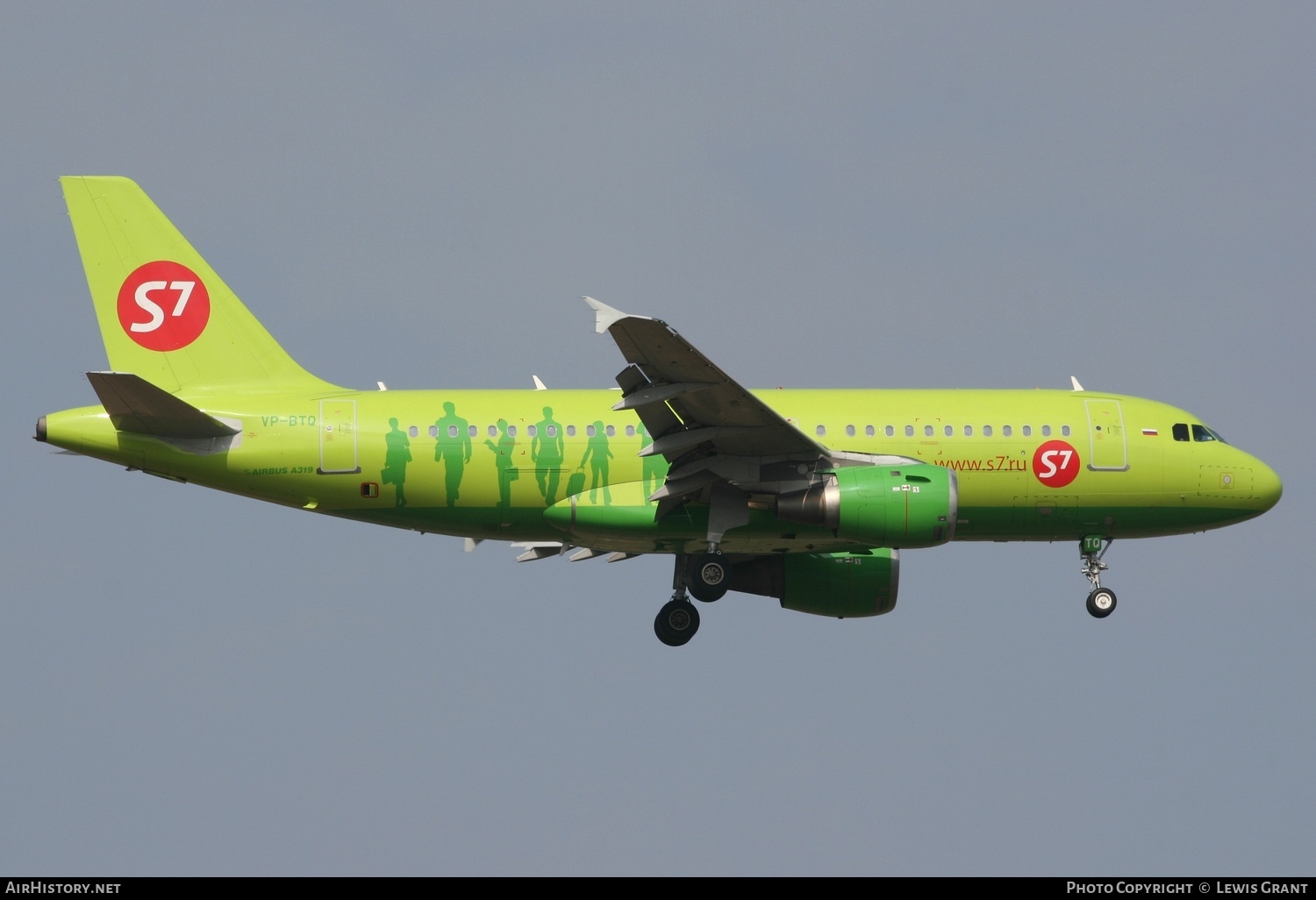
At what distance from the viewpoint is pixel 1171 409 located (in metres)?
46.4

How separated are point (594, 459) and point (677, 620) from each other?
4746mm

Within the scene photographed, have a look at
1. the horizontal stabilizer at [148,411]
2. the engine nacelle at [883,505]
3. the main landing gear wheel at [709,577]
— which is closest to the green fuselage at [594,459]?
the horizontal stabilizer at [148,411]

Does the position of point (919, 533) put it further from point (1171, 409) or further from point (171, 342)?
point (171, 342)

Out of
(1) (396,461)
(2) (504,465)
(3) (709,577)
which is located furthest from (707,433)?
(1) (396,461)

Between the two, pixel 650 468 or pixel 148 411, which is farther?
pixel 650 468

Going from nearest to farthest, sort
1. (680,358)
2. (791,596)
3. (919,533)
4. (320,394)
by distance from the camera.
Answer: (680,358)
(919,533)
(320,394)
(791,596)

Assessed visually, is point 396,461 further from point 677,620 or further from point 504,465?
point 677,620

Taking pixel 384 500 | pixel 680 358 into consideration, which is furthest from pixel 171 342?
pixel 680 358

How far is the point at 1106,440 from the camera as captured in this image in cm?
4484

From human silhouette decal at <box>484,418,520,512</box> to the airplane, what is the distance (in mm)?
39

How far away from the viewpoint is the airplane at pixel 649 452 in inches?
1640

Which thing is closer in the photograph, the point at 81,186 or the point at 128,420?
the point at 128,420

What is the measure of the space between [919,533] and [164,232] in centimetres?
1906

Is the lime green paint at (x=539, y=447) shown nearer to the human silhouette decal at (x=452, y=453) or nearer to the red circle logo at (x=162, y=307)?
the human silhouette decal at (x=452, y=453)
